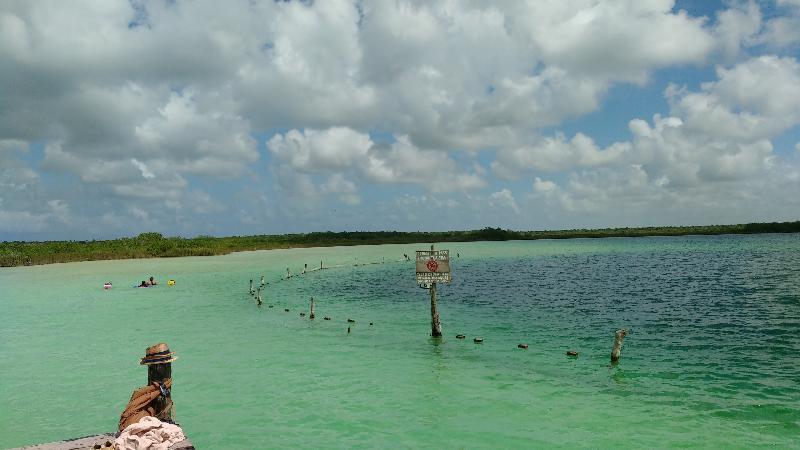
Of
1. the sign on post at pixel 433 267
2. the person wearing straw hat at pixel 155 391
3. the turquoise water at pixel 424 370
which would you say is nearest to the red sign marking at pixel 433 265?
the sign on post at pixel 433 267

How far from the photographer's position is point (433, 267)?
28672mm

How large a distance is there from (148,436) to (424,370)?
1428 cm

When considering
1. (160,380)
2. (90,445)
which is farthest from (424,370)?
(90,445)

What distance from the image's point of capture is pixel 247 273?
74438mm

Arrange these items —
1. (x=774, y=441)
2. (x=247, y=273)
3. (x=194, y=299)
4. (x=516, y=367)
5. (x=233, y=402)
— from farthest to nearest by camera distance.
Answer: (x=247, y=273)
(x=194, y=299)
(x=516, y=367)
(x=233, y=402)
(x=774, y=441)

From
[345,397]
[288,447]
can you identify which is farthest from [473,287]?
[288,447]

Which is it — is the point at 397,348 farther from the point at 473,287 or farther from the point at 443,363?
the point at 473,287

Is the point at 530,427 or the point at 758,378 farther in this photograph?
the point at 758,378

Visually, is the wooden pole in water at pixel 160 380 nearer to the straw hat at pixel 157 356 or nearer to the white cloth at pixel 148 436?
the straw hat at pixel 157 356

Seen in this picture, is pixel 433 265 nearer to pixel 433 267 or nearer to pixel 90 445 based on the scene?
pixel 433 267

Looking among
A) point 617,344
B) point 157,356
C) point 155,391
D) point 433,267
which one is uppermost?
point 433,267

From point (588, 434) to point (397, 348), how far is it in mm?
12738

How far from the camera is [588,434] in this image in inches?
598

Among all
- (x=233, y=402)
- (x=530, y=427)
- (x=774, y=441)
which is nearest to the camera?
(x=774, y=441)
